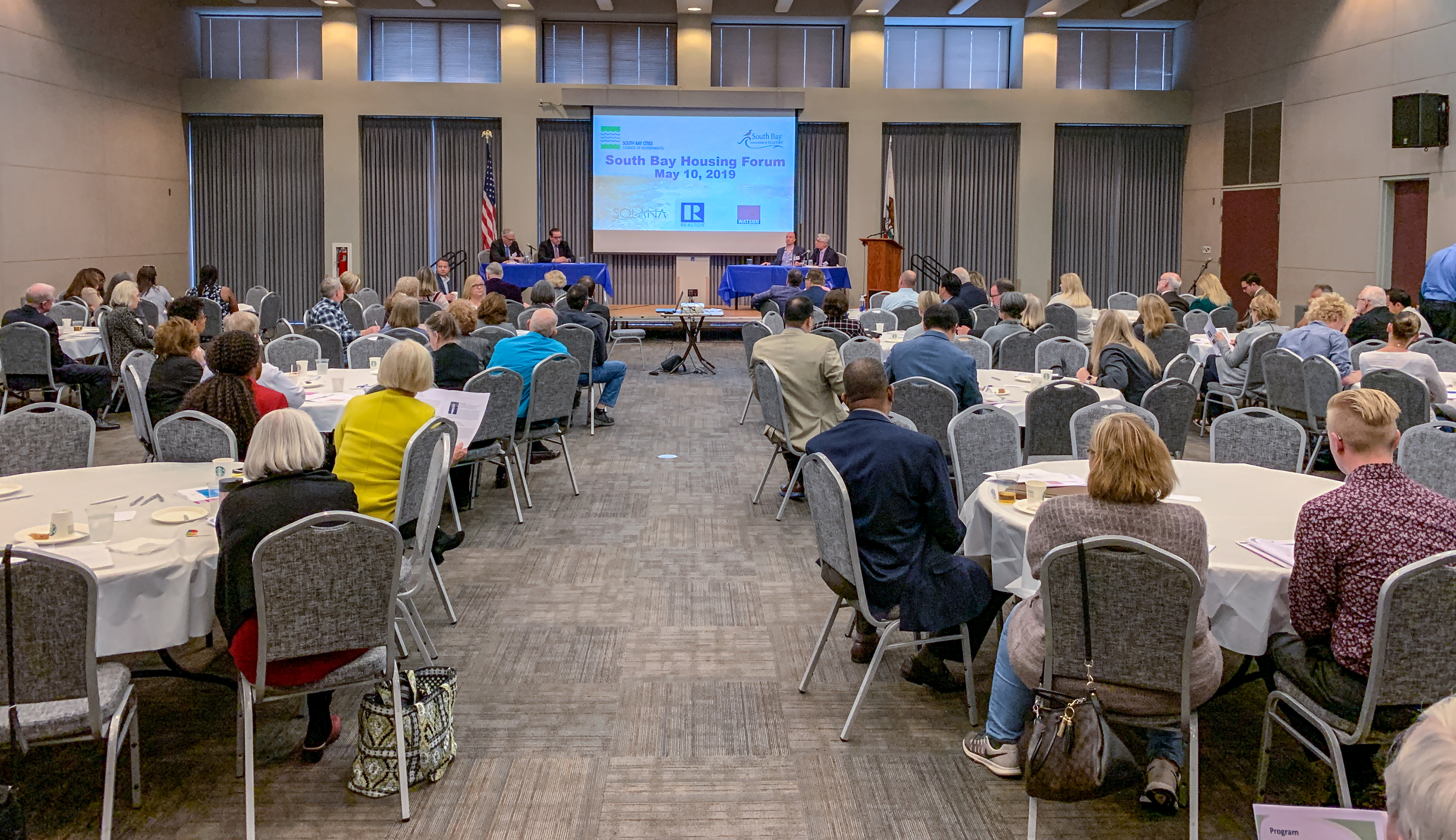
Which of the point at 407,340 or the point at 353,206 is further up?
the point at 353,206

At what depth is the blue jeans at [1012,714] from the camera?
3328mm

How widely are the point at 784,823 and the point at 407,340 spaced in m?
2.30

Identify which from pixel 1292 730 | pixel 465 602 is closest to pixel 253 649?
pixel 465 602

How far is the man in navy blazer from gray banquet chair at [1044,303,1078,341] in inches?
269

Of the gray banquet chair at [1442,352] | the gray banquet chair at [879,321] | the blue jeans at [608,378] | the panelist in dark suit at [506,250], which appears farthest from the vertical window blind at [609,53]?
the gray banquet chair at [1442,352]

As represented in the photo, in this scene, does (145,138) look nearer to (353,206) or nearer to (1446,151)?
(353,206)

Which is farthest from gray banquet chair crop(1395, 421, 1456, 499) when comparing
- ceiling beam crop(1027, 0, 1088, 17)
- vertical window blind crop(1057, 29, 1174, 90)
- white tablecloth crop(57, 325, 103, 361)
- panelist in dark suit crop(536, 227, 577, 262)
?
vertical window blind crop(1057, 29, 1174, 90)

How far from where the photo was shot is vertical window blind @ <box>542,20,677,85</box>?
1819 centimetres

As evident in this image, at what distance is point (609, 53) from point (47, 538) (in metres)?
16.1

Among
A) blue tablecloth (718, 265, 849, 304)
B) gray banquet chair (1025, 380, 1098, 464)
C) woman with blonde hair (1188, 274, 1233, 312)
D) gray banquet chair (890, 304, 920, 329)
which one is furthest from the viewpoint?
blue tablecloth (718, 265, 849, 304)

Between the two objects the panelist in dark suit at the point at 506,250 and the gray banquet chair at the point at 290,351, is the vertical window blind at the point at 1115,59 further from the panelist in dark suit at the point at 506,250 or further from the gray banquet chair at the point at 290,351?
the gray banquet chair at the point at 290,351

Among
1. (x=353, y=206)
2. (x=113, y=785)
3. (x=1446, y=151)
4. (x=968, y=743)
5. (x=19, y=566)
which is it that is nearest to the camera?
(x=19, y=566)

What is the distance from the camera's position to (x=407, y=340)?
439 centimetres

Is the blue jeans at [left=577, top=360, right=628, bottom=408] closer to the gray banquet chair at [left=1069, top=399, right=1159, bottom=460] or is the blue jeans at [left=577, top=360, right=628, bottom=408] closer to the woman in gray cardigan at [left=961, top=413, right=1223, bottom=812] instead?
the gray banquet chair at [left=1069, top=399, right=1159, bottom=460]
